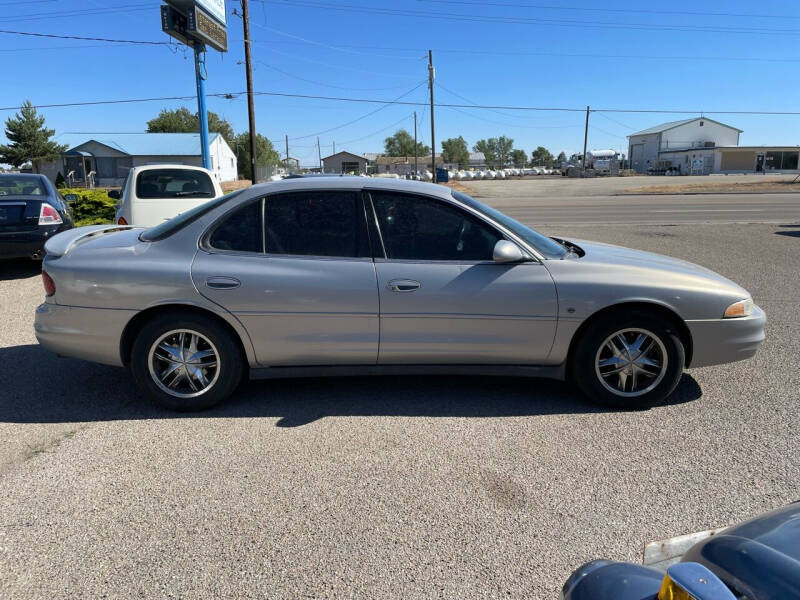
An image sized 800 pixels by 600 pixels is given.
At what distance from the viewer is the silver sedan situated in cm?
407

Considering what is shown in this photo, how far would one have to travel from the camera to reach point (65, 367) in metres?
5.14

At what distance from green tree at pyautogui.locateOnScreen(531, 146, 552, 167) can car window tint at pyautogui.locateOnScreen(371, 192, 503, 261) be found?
14068 centimetres

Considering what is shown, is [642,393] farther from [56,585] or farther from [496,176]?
[496,176]

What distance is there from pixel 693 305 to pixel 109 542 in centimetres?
377

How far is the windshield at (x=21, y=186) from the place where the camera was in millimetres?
9242

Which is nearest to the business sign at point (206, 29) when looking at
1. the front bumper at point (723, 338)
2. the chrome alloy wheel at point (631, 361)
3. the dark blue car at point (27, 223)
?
the dark blue car at point (27, 223)

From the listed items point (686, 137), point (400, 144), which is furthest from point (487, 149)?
point (686, 137)

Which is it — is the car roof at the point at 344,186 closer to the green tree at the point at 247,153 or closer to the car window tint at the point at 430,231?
the car window tint at the point at 430,231

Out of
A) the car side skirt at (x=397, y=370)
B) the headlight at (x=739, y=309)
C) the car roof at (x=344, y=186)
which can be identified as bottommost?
the car side skirt at (x=397, y=370)

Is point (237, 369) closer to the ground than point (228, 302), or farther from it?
closer to the ground

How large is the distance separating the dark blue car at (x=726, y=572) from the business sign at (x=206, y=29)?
19.7 m

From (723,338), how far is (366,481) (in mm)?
2702

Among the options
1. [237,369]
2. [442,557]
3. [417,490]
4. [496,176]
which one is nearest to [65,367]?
[237,369]

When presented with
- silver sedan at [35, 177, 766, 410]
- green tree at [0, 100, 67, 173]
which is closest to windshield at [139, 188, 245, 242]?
silver sedan at [35, 177, 766, 410]
